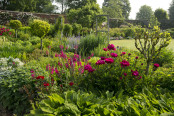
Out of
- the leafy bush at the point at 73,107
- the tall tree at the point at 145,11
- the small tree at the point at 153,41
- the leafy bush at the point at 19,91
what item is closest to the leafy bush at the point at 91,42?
the small tree at the point at 153,41

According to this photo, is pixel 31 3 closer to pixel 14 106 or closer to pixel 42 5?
pixel 42 5

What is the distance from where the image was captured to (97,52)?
6.38 m

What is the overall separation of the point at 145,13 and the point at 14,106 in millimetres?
57296

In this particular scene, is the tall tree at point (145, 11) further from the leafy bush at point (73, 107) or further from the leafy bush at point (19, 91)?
the leafy bush at point (73, 107)

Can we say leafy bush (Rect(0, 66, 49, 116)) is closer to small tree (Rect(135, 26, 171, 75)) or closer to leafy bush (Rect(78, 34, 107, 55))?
small tree (Rect(135, 26, 171, 75))

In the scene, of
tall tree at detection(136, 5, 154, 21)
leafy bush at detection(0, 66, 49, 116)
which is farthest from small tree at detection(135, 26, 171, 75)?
tall tree at detection(136, 5, 154, 21)

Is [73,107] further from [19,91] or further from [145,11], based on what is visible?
[145,11]

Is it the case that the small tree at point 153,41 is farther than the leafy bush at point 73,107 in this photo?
Yes

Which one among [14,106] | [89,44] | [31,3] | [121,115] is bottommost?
[14,106]

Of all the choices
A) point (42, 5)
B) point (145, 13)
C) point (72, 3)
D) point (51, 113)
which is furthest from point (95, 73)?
point (145, 13)

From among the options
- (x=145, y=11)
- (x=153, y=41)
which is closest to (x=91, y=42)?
(x=153, y=41)

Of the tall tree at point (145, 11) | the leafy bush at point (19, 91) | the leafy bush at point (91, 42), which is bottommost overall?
the leafy bush at point (19, 91)

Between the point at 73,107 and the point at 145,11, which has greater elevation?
the point at 145,11

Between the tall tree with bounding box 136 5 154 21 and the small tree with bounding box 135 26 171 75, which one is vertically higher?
the tall tree with bounding box 136 5 154 21
